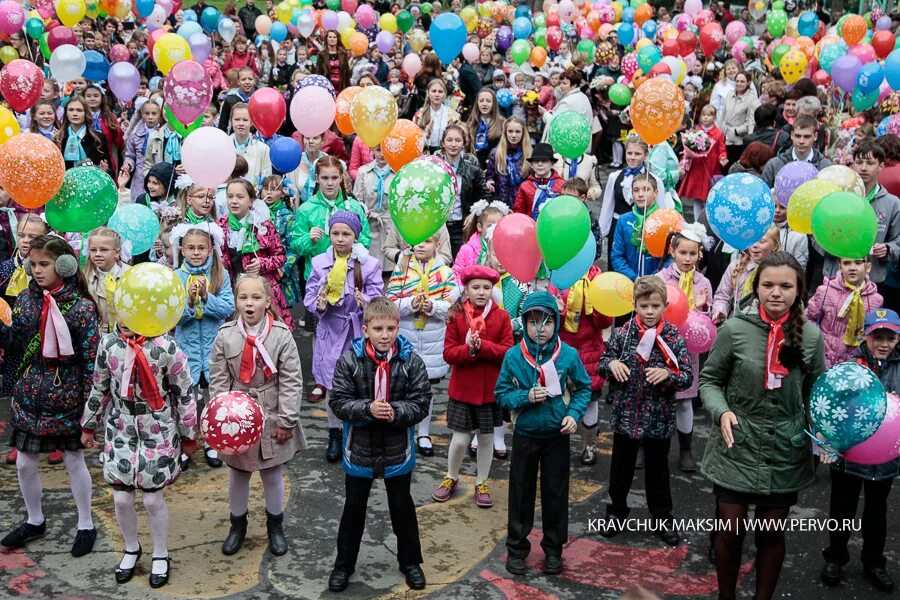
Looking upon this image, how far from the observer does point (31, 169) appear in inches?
237

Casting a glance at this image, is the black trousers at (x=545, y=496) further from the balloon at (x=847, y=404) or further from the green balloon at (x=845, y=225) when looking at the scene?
the green balloon at (x=845, y=225)

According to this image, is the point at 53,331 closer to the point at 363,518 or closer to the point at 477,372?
the point at 363,518

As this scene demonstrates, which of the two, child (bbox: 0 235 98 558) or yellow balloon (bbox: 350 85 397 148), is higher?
yellow balloon (bbox: 350 85 397 148)

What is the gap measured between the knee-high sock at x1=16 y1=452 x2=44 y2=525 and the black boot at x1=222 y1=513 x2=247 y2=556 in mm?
1004

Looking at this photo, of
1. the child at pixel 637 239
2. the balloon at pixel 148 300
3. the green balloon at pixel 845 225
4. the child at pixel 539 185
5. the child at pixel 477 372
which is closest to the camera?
the balloon at pixel 148 300

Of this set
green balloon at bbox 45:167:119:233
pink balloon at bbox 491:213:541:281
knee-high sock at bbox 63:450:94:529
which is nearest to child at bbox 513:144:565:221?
pink balloon at bbox 491:213:541:281

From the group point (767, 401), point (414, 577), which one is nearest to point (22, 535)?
point (414, 577)

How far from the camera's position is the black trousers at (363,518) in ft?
16.4

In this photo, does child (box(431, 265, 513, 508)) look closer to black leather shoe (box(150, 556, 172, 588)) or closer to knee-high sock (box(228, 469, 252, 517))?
knee-high sock (box(228, 469, 252, 517))

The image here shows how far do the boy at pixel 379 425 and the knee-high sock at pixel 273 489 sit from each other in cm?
50

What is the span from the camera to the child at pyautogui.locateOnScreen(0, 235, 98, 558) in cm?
522

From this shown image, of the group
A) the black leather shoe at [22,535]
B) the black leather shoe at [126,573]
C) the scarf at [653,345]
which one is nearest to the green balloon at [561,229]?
the scarf at [653,345]

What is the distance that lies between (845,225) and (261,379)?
340cm

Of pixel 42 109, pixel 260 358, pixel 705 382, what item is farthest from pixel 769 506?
pixel 42 109
